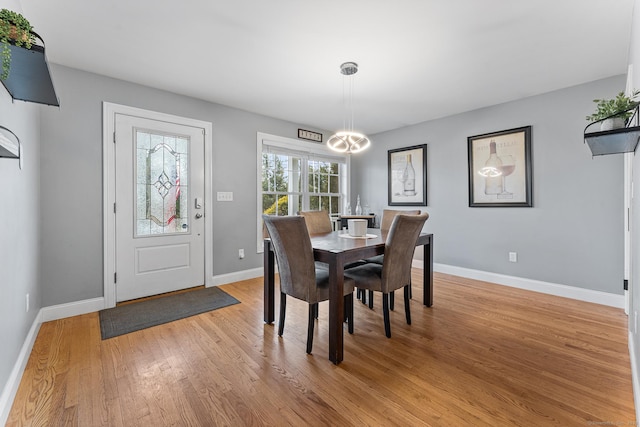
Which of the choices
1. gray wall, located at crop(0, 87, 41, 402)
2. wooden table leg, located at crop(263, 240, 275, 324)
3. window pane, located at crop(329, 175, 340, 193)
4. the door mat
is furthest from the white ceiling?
the door mat

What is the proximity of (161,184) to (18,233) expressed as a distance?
1.53 meters

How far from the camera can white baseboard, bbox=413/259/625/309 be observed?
296 cm

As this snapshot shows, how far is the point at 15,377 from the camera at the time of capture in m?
1.63

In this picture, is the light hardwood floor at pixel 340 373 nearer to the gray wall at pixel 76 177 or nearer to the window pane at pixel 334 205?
the gray wall at pixel 76 177

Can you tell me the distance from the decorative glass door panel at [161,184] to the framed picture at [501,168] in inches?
152

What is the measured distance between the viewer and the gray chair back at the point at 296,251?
78.3 inches

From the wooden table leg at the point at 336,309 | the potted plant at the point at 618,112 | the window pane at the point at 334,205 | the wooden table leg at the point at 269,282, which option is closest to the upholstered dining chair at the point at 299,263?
the wooden table leg at the point at 336,309

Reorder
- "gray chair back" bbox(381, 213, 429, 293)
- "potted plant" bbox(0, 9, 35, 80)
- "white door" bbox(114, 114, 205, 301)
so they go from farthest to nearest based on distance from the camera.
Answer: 1. "white door" bbox(114, 114, 205, 301)
2. "gray chair back" bbox(381, 213, 429, 293)
3. "potted plant" bbox(0, 9, 35, 80)

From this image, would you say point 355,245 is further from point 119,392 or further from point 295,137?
point 295,137

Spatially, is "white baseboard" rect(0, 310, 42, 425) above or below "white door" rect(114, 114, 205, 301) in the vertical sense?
below

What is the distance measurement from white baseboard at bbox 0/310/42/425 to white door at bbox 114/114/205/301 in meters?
0.88

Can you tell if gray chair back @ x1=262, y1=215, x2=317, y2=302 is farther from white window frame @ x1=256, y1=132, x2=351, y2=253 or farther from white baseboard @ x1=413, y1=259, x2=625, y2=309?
white baseboard @ x1=413, y1=259, x2=625, y2=309

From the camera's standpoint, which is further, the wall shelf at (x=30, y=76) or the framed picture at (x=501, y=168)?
the framed picture at (x=501, y=168)

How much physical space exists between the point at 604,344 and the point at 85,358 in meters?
3.79
